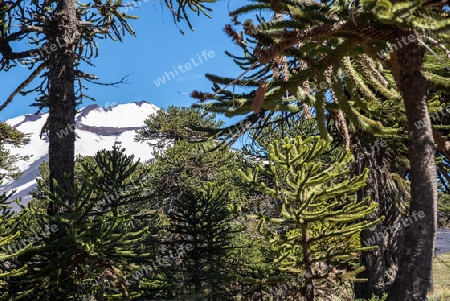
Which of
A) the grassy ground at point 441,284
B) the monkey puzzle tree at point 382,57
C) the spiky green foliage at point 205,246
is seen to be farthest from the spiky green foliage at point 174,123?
the monkey puzzle tree at point 382,57

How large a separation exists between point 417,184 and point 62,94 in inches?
224

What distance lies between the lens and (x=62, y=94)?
5895 mm

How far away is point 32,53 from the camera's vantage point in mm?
6215

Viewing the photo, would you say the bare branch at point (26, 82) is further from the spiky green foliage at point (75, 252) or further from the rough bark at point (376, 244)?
the rough bark at point (376, 244)

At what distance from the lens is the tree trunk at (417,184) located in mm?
1737

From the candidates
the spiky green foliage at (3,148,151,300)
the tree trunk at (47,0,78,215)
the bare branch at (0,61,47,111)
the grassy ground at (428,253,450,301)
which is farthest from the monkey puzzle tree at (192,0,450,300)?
the bare branch at (0,61,47,111)

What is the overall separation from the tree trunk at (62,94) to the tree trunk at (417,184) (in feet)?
17.0

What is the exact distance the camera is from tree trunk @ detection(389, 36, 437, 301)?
1.74 metres

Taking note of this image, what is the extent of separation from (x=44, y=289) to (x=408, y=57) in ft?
17.5

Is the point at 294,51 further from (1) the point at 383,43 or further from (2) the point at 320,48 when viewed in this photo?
(1) the point at 383,43

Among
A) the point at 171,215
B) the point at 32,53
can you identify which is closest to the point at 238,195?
the point at 171,215

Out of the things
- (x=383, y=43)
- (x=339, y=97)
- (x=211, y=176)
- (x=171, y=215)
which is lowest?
(x=171, y=215)

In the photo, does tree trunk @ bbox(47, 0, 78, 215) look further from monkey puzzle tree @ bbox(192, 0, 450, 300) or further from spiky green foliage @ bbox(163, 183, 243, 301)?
monkey puzzle tree @ bbox(192, 0, 450, 300)

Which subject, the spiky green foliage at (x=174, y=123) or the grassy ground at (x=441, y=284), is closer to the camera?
the grassy ground at (x=441, y=284)
